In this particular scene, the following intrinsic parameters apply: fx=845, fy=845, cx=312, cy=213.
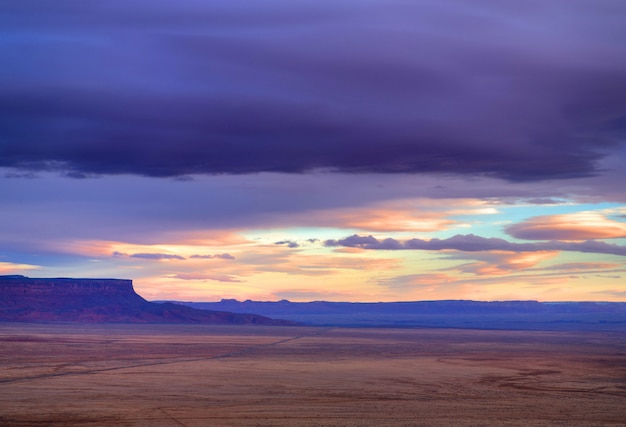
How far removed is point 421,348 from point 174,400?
66.6m

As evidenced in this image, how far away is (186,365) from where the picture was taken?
78.8 metres

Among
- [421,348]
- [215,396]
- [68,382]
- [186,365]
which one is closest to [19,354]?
[186,365]

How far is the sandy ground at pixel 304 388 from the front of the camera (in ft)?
150

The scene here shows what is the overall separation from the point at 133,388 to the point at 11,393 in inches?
312

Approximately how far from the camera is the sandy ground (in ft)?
150

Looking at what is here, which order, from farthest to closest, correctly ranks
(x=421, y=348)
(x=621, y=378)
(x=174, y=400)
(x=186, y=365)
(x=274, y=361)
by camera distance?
(x=421, y=348), (x=274, y=361), (x=186, y=365), (x=621, y=378), (x=174, y=400)

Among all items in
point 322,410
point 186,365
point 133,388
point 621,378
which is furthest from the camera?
point 186,365

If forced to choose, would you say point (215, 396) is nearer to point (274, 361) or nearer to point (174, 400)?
point (174, 400)

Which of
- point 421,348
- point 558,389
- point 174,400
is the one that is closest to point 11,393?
point 174,400

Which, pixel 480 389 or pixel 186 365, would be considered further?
pixel 186 365

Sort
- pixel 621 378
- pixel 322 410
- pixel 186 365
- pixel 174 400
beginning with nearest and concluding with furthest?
pixel 322 410
pixel 174 400
pixel 621 378
pixel 186 365

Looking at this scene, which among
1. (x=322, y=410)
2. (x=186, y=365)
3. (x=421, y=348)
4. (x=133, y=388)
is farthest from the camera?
(x=421, y=348)

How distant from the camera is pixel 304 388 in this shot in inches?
2341

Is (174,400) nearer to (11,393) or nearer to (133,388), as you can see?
(133,388)
